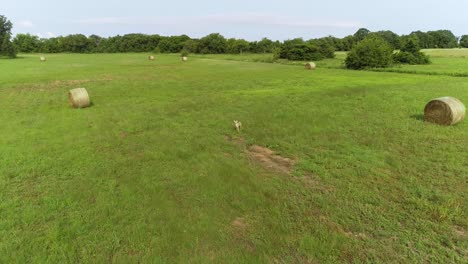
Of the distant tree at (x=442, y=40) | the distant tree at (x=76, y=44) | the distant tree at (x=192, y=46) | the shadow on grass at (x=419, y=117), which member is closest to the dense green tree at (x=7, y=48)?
the distant tree at (x=76, y=44)

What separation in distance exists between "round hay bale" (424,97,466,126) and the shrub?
32.4 meters

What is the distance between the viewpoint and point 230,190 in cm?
679

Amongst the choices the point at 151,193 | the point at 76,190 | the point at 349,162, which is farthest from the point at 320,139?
the point at 76,190

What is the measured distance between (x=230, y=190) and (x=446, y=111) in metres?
9.45

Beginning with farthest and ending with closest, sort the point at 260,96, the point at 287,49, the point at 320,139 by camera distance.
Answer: the point at 287,49 → the point at 260,96 → the point at 320,139

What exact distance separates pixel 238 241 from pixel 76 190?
400 centimetres

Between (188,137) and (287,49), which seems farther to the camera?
(287,49)

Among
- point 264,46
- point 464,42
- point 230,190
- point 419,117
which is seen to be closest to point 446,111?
point 419,117

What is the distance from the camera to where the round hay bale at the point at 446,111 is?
11258 millimetres

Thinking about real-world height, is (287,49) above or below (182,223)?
above

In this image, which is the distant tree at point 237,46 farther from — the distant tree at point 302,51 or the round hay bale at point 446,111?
the round hay bale at point 446,111

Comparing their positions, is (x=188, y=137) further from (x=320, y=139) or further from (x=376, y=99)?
(x=376, y=99)

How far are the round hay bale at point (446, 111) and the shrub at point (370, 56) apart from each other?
3241 centimetres

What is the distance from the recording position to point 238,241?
16.5ft
